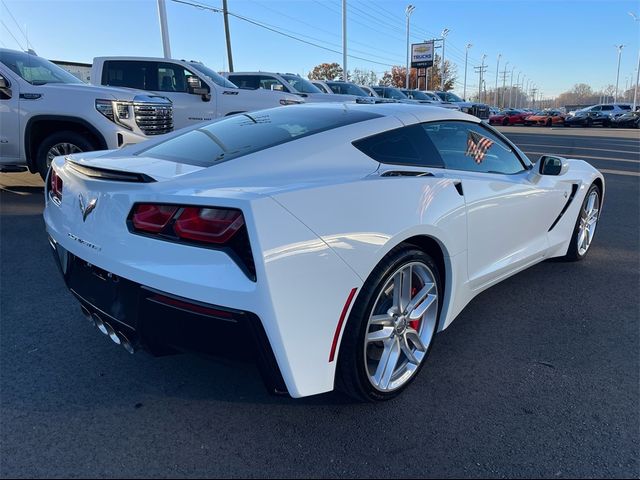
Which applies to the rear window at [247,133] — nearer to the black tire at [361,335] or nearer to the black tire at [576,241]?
the black tire at [361,335]

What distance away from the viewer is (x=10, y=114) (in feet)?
21.6

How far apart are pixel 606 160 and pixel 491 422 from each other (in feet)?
43.6

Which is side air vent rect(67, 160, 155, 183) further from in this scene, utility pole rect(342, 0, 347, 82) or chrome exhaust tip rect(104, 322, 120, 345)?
utility pole rect(342, 0, 347, 82)

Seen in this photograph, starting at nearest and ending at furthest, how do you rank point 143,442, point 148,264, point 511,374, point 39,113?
point 148,264 < point 143,442 < point 511,374 < point 39,113

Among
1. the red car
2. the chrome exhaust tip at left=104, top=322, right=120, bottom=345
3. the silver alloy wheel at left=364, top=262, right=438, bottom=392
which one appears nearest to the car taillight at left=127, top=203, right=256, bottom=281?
the chrome exhaust tip at left=104, top=322, right=120, bottom=345

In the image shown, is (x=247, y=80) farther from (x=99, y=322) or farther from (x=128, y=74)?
(x=99, y=322)

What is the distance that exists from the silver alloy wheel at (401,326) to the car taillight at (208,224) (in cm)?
81

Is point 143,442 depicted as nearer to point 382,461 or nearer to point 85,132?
point 382,461

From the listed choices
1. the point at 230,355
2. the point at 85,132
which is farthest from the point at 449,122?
the point at 85,132

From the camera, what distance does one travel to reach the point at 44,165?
21.9 feet

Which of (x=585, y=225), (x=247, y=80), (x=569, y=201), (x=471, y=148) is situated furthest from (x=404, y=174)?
(x=247, y=80)

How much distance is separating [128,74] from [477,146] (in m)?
8.20

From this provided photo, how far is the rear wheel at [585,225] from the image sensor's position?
4559 millimetres

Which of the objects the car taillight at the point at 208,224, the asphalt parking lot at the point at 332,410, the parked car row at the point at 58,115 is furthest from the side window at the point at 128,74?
the car taillight at the point at 208,224
